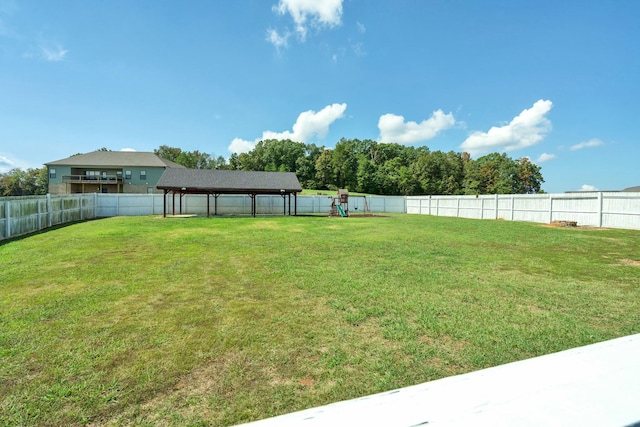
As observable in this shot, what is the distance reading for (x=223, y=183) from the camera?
84.0 ft

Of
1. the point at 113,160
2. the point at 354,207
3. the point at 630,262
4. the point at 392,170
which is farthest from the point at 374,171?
the point at 630,262

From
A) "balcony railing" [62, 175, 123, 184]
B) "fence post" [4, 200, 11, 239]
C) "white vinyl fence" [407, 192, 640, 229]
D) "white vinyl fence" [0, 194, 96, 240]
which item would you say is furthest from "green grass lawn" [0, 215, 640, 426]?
"balcony railing" [62, 175, 123, 184]

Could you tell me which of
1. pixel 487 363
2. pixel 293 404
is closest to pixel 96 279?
pixel 293 404

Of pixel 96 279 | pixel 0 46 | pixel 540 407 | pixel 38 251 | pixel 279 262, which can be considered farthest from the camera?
pixel 0 46

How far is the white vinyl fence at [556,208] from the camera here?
1498 centimetres

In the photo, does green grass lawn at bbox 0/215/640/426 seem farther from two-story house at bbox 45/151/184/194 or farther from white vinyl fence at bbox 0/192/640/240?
two-story house at bbox 45/151/184/194

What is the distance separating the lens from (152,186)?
36.1 metres

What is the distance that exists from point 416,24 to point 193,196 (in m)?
21.1

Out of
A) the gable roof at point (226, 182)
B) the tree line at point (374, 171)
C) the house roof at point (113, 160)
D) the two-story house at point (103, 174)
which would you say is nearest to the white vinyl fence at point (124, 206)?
the gable roof at point (226, 182)

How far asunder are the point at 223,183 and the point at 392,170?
3895 cm

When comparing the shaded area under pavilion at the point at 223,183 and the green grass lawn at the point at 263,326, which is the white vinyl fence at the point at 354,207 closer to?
the shaded area under pavilion at the point at 223,183

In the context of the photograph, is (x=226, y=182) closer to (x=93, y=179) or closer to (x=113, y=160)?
(x=113, y=160)

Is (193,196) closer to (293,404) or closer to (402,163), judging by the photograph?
(293,404)

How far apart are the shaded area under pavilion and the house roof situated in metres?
12.5
